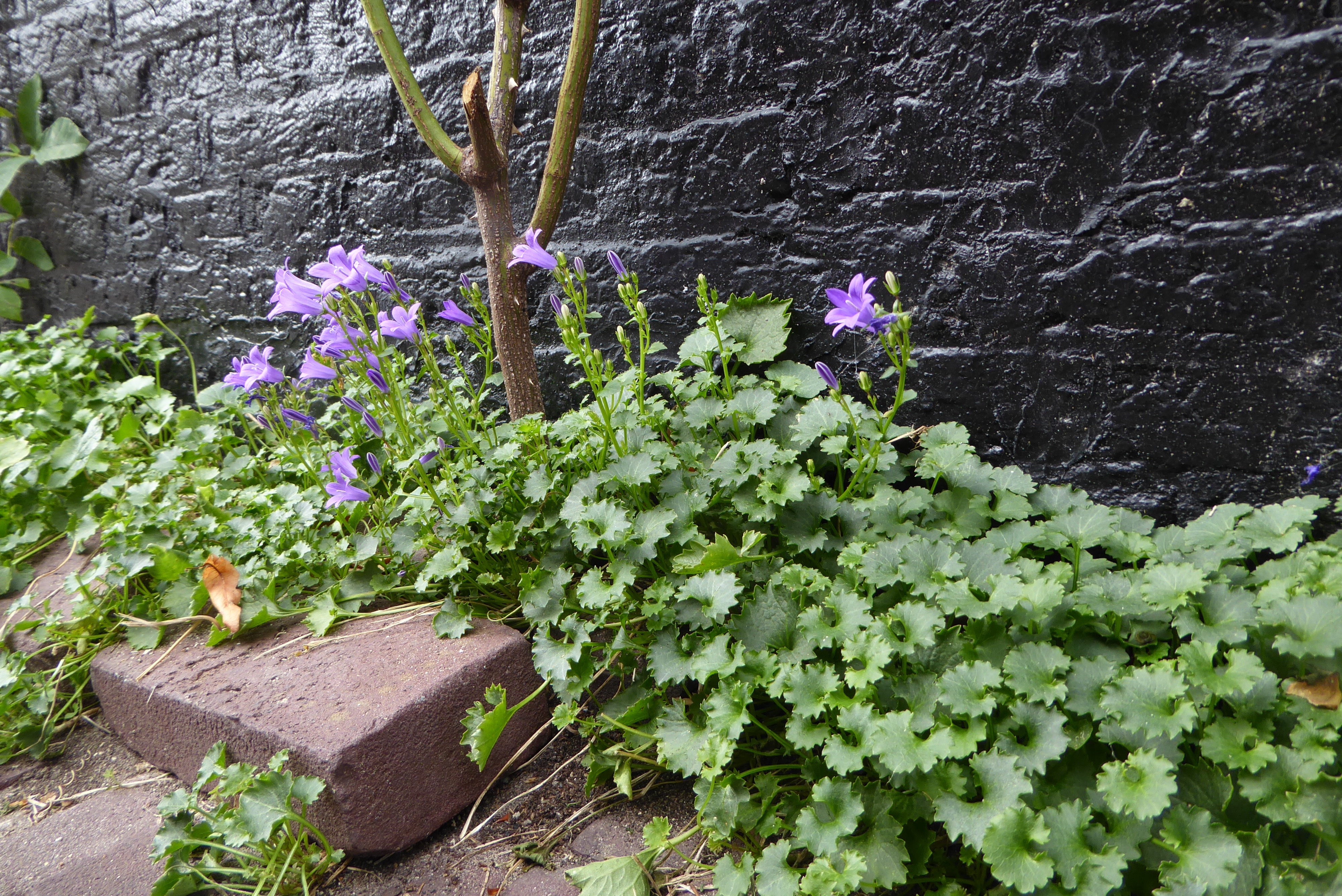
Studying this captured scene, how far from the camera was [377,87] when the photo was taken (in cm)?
301

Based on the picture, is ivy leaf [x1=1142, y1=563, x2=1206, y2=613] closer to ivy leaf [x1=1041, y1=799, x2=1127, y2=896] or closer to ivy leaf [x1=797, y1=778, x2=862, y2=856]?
ivy leaf [x1=1041, y1=799, x2=1127, y2=896]

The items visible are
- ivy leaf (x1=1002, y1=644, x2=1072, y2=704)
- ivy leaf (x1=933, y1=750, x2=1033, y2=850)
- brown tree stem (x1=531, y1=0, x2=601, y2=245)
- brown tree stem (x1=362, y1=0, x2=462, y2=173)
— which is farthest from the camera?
brown tree stem (x1=362, y1=0, x2=462, y2=173)

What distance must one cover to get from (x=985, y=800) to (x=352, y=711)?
4.12 ft

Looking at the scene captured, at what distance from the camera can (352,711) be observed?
5.57 ft

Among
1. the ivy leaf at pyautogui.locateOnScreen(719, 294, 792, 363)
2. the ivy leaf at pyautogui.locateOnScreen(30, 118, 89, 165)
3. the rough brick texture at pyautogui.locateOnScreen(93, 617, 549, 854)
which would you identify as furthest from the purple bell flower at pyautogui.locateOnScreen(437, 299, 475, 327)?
the ivy leaf at pyautogui.locateOnScreen(30, 118, 89, 165)

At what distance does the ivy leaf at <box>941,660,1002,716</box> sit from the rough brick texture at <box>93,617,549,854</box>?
1008mm

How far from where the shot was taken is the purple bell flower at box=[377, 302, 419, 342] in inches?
83.6

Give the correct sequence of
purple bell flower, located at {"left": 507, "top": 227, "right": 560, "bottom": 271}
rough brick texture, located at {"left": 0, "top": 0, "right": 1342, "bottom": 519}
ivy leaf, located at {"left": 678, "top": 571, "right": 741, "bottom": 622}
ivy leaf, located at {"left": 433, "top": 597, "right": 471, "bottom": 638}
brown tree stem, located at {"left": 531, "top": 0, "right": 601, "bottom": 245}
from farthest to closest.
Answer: brown tree stem, located at {"left": 531, "top": 0, "right": 601, "bottom": 245}, purple bell flower, located at {"left": 507, "top": 227, "right": 560, "bottom": 271}, ivy leaf, located at {"left": 433, "top": 597, "right": 471, "bottom": 638}, rough brick texture, located at {"left": 0, "top": 0, "right": 1342, "bottom": 519}, ivy leaf, located at {"left": 678, "top": 571, "right": 741, "bottom": 622}

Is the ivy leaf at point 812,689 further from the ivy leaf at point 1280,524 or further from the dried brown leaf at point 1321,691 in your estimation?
the ivy leaf at point 1280,524

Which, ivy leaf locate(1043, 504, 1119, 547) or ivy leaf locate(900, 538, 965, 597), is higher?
ivy leaf locate(900, 538, 965, 597)

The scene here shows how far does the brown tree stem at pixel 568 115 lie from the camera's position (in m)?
2.18

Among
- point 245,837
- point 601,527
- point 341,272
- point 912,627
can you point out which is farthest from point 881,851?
point 341,272

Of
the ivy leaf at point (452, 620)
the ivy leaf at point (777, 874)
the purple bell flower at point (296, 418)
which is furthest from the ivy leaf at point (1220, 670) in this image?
the purple bell flower at point (296, 418)

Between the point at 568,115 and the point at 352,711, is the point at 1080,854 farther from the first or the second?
the point at 568,115
